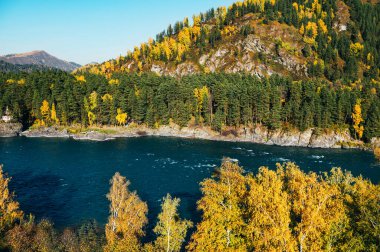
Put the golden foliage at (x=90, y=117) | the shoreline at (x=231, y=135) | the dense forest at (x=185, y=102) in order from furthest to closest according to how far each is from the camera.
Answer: the golden foliage at (x=90, y=117), the dense forest at (x=185, y=102), the shoreline at (x=231, y=135)

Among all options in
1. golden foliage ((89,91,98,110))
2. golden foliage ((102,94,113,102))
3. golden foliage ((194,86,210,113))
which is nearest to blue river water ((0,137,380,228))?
golden foliage ((194,86,210,113))

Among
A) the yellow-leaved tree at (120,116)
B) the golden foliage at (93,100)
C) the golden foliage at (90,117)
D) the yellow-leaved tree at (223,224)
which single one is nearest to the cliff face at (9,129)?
the golden foliage at (90,117)

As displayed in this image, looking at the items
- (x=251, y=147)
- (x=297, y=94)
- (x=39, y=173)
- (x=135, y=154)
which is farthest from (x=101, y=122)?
(x=297, y=94)

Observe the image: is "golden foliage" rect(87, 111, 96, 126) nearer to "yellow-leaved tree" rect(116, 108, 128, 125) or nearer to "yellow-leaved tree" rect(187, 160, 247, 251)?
"yellow-leaved tree" rect(116, 108, 128, 125)

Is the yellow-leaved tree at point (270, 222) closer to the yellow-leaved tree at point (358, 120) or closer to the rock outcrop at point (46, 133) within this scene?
the yellow-leaved tree at point (358, 120)

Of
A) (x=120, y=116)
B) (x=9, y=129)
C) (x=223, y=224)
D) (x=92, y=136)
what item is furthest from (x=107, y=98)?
(x=223, y=224)

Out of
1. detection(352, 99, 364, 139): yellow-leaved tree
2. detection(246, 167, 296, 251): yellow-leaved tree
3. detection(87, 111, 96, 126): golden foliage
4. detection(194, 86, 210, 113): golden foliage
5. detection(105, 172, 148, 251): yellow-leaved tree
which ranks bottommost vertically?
detection(105, 172, 148, 251): yellow-leaved tree

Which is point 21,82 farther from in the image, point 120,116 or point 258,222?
point 258,222
